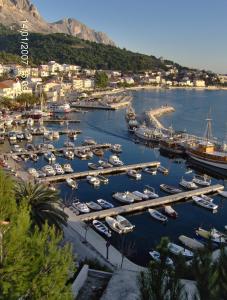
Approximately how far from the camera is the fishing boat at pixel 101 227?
22047 mm

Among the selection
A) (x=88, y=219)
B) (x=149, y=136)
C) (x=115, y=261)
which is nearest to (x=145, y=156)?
(x=149, y=136)

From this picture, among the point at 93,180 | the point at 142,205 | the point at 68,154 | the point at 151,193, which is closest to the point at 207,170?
the point at 151,193

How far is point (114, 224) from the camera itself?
23062 millimetres

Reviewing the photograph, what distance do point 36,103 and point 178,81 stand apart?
117 meters

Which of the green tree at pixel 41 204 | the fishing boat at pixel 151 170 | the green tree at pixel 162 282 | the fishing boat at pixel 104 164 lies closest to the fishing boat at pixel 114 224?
the green tree at pixel 41 204

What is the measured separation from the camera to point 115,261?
18.0m

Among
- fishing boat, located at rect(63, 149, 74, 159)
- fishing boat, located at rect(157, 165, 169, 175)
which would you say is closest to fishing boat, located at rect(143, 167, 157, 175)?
fishing boat, located at rect(157, 165, 169, 175)

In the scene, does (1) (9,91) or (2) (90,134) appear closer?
(2) (90,134)

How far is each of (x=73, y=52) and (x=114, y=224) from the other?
150116mm

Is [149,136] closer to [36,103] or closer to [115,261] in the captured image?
[36,103]

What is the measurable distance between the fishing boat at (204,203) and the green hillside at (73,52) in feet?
398

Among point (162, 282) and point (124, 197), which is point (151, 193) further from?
point (162, 282)

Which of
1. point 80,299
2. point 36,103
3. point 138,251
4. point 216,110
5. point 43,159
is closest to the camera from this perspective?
point 80,299

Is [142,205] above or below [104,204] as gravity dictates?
above
